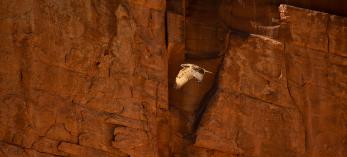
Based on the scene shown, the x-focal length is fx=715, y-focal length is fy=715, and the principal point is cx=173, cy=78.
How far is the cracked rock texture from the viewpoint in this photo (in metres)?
7.56

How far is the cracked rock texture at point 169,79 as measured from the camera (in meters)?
7.56

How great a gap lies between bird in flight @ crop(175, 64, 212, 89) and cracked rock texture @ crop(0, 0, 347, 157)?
0.09 metres

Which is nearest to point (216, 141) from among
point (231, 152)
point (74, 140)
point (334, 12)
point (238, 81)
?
point (231, 152)

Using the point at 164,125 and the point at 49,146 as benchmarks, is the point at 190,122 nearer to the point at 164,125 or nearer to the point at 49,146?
the point at 164,125

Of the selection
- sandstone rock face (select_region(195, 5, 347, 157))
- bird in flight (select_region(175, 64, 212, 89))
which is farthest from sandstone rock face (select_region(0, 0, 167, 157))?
sandstone rock face (select_region(195, 5, 347, 157))

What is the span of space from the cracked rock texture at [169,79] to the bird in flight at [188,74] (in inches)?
3.7

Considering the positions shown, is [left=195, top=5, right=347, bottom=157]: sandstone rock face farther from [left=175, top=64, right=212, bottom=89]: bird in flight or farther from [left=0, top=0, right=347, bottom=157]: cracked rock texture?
[left=175, top=64, right=212, bottom=89]: bird in flight

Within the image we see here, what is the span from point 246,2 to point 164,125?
72.8 inches

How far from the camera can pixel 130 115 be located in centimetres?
787

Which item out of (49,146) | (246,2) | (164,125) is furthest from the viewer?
(246,2)

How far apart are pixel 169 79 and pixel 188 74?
0.24 meters

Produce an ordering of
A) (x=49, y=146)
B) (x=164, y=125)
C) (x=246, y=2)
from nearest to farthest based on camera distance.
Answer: (x=49, y=146) → (x=164, y=125) → (x=246, y=2)

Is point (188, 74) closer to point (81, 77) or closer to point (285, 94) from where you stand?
point (285, 94)

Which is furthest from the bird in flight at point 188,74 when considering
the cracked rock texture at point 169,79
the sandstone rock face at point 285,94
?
the sandstone rock face at point 285,94
